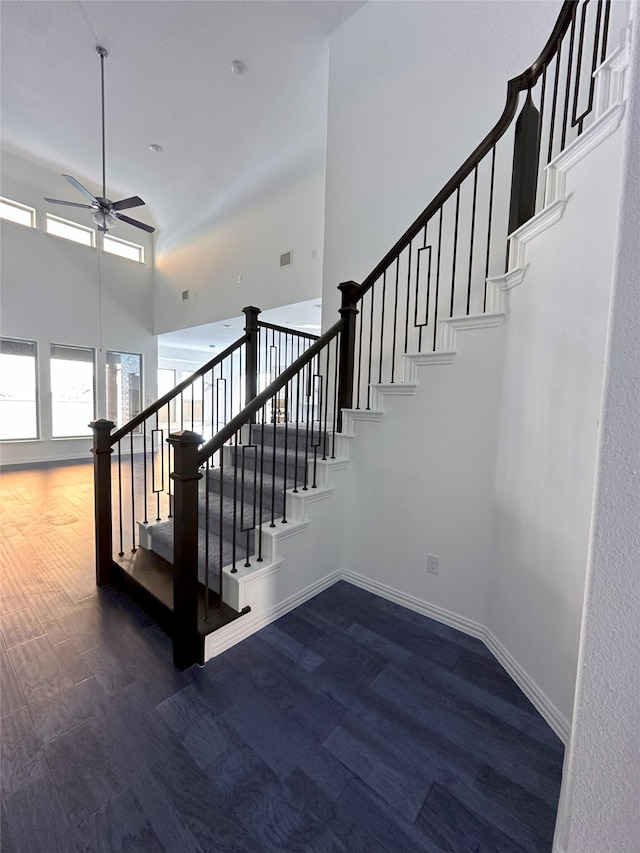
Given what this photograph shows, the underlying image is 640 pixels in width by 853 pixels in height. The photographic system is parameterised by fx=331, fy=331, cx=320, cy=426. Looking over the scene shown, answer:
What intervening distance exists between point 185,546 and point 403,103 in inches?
161

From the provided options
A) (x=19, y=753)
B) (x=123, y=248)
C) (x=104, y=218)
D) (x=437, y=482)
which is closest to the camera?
(x=19, y=753)

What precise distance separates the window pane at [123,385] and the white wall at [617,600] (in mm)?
8534

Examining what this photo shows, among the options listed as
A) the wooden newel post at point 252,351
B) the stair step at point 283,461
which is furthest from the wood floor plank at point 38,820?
the wooden newel post at point 252,351

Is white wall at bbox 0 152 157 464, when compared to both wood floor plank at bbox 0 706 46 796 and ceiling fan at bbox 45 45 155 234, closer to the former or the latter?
ceiling fan at bbox 45 45 155 234

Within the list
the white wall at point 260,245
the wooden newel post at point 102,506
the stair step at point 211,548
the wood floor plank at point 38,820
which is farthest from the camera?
the white wall at point 260,245

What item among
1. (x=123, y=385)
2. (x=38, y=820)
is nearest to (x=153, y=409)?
(x=38, y=820)

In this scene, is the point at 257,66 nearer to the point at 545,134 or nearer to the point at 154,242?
the point at 545,134

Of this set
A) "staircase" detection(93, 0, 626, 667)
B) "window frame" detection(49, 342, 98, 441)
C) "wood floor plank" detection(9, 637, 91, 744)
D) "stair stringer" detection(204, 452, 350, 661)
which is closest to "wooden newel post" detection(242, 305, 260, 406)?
"staircase" detection(93, 0, 626, 667)

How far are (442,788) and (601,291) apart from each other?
1.84 m

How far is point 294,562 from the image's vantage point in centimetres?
210

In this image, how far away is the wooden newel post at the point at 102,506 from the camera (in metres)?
2.29

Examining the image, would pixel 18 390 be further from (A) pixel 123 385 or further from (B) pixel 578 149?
(B) pixel 578 149

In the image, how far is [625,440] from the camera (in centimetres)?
66

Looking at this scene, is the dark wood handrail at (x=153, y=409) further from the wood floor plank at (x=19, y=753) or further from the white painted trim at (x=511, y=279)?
the white painted trim at (x=511, y=279)
